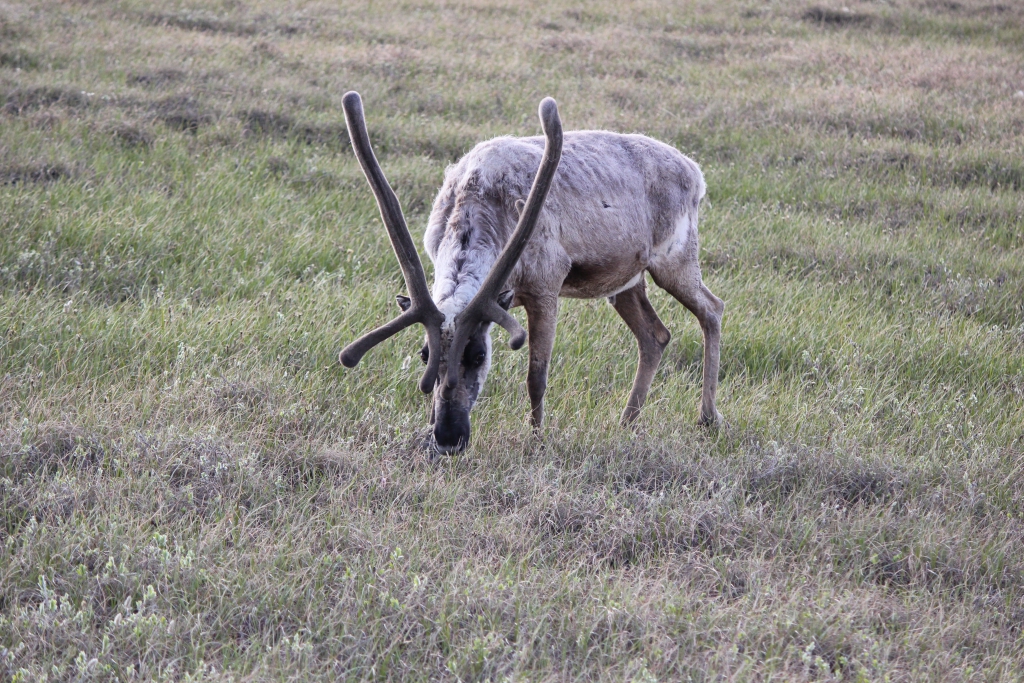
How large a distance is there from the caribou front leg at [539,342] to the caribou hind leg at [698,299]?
1035mm

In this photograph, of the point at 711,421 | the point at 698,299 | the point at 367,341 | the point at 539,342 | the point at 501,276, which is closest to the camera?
the point at 367,341

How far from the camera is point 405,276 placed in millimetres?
4418

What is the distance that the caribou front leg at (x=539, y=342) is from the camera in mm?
5271

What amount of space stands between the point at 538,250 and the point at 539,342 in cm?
56

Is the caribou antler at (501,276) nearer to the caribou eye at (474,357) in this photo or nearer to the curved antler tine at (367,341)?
the caribou eye at (474,357)

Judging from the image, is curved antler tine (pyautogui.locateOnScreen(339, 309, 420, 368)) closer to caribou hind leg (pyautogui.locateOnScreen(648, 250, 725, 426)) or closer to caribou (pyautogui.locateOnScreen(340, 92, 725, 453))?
caribou (pyautogui.locateOnScreen(340, 92, 725, 453))

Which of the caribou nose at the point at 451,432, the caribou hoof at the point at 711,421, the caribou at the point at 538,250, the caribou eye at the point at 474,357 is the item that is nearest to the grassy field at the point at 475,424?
the caribou hoof at the point at 711,421

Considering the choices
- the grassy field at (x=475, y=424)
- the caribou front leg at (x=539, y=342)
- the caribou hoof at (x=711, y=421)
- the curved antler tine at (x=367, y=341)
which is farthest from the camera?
the caribou hoof at (x=711, y=421)

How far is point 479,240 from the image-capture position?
16.3ft

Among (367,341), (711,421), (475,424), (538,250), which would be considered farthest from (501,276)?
(711,421)

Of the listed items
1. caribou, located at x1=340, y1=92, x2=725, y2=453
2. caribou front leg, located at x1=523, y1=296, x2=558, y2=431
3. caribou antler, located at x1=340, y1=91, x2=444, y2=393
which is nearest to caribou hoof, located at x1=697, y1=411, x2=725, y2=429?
caribou, located at x1=340, y1=92, x2=725, y2=453

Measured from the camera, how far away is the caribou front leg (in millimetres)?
5271

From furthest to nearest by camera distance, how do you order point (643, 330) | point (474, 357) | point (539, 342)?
1. point (643, 330)
2. point (539, 342)
3. point (474, 357)

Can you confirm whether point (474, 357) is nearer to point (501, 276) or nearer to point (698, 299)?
point (501, 276)
